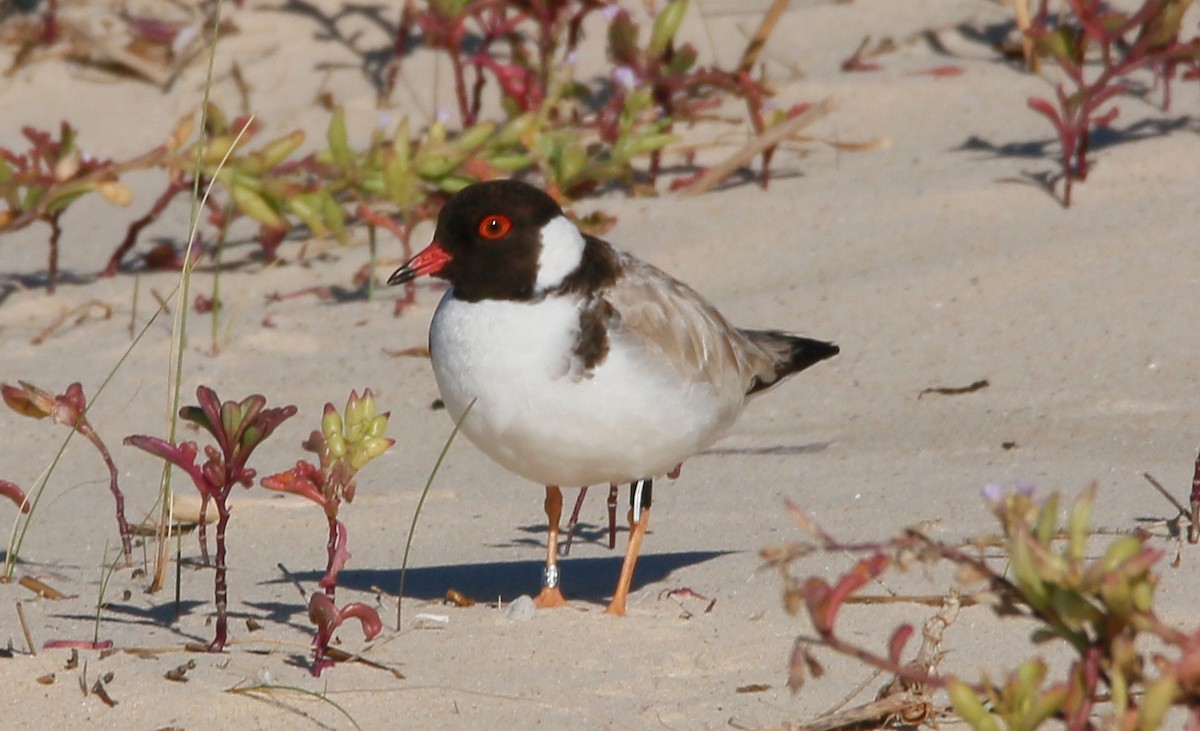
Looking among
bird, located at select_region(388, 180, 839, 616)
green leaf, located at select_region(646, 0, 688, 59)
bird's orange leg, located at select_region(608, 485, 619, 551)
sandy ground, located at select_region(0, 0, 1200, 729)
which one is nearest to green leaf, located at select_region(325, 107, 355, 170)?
sandy ground, located at select_region(0, 0, 1200, 729)

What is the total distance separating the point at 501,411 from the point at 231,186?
291cm

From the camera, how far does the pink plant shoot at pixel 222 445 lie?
3.61 m

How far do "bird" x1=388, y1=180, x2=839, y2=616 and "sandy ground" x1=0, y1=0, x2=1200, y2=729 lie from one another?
0.37 metres

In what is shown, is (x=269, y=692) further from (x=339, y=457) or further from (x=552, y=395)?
(x=552, y=395)

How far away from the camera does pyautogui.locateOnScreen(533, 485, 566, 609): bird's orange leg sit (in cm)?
441

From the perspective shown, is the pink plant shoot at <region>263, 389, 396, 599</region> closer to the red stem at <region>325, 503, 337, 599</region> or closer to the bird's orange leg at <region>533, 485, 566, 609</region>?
the red stem at <region>325, 503, 337, 599</region>

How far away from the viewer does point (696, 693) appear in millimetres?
3623

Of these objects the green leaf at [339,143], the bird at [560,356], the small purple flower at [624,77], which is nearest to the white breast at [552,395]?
the bird at [560,356]

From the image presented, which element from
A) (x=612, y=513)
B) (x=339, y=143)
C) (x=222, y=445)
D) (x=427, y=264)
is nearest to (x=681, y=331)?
(x=427, y=264)

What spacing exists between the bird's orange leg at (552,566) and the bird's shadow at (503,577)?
0.11m

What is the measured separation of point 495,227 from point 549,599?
0.95 metres

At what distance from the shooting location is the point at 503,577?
4812mm

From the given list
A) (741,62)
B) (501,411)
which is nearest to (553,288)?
(501,411)

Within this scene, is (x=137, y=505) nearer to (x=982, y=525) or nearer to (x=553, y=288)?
(x=553, y=288)
